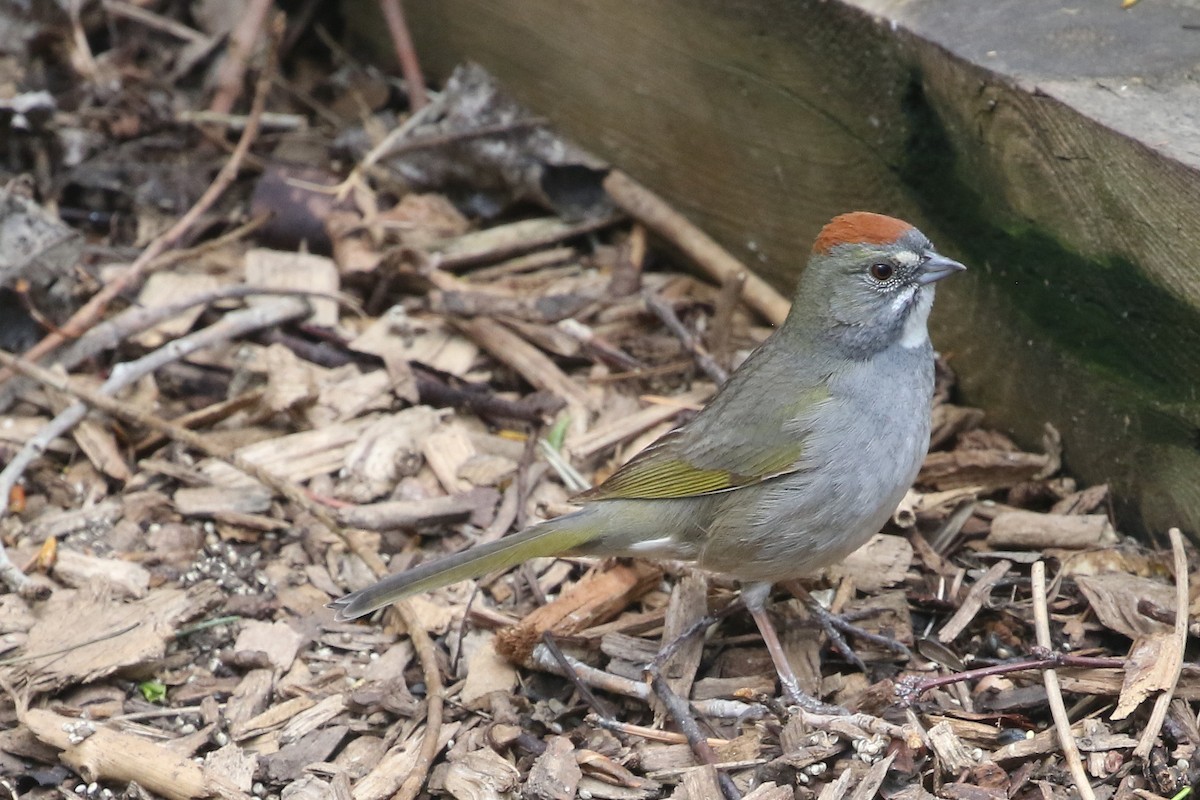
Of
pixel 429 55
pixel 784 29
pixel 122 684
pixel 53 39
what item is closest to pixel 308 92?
pixel 429 55

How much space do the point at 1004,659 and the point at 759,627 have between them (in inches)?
30.6

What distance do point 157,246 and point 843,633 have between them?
337 cm

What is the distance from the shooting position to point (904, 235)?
4.33 metres

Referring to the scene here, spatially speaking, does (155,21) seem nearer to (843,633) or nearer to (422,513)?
(422,513)

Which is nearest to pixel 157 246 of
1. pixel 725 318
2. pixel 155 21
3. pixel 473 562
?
pixel 155 21

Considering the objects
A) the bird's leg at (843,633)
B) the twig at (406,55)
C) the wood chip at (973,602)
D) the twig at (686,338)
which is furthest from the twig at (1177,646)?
the twig at (406,55)

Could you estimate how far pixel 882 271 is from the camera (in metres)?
4.39

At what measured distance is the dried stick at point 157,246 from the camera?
545cm

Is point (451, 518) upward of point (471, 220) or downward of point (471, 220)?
downward

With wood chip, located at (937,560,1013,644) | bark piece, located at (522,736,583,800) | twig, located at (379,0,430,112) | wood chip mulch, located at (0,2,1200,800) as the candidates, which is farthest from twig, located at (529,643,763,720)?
twig, located at (379,0,430,112)

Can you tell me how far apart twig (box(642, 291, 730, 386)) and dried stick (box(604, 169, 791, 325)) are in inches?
10.7

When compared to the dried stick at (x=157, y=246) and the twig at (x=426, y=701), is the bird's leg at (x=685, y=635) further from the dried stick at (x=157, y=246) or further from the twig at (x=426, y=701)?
the dried stick at (x=157, y=246)

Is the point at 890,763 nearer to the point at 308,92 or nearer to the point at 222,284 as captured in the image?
the point at 222,284

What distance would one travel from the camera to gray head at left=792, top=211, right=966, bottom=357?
14.3 ft
